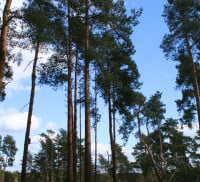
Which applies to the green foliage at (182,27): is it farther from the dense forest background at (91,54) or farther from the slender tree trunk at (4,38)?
the slender tree trunk at (4,38)

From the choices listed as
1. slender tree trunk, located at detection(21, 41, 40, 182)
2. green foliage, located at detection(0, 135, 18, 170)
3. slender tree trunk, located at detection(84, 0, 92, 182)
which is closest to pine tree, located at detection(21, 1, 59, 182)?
slender tree trunk, located at detection(21, 41, 40, 182)

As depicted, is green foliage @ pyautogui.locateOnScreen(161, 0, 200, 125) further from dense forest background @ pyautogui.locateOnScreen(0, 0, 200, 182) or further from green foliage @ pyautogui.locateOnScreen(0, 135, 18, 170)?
green foliage @ pyautogui.locateOnScreen(0, 135, 18, 170)

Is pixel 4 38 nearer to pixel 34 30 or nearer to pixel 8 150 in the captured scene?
pixel 34 30

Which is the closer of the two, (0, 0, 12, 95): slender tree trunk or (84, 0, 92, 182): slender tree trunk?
(0, 0, 12, 95): slender tree trunk

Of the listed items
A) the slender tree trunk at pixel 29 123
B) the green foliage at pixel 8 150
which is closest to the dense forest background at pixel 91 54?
the slender tree trunk at pixel 29 123

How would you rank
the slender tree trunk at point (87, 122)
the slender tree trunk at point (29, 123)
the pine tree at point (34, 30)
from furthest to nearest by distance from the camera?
1. the slender tree trunk at point (29, 123)
2. the slender tree trunk at point (87, 122)
3. the pine tree at point (34, 30)

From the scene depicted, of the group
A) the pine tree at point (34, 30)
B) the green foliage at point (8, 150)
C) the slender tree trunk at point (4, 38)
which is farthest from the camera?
the green foliage at point (8, 150)

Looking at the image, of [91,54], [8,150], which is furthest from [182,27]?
[8,150]

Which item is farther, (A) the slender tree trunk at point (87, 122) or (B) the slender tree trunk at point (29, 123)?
(B) the slender tree trunk at point (29, 123)

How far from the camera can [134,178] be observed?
162ft

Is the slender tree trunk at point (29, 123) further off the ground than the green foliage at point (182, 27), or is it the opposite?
the green foliage at point (182, 27)

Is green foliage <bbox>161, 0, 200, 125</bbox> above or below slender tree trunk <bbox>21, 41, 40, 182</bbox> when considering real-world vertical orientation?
above

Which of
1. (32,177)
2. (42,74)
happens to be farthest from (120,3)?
(32,177)

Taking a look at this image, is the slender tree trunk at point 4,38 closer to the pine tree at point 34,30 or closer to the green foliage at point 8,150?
the pine tree at point 34,30
